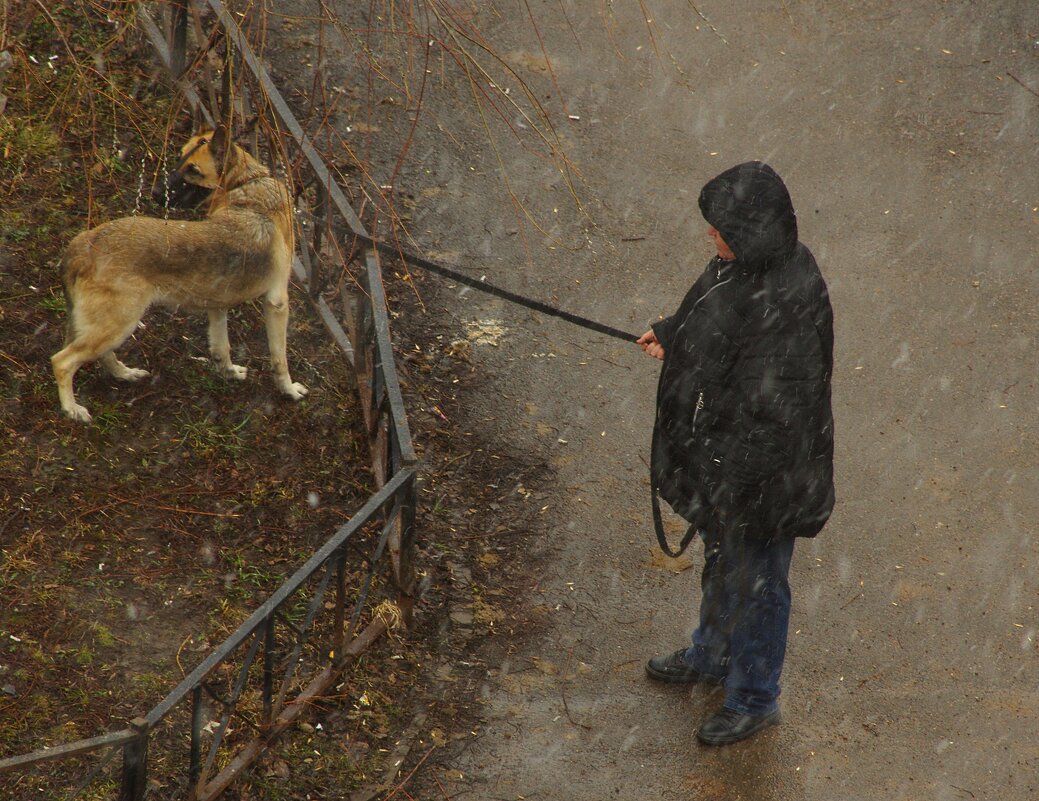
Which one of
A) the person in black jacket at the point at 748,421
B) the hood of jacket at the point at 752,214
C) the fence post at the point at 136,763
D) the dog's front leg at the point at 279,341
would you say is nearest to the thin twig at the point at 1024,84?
the person in black jacket at the point at 748,421

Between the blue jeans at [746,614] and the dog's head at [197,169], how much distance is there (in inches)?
122

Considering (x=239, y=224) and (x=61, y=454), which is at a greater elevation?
(x=239, y=224)

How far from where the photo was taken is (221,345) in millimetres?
6027

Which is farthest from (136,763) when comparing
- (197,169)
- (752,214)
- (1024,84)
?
(1024,84)

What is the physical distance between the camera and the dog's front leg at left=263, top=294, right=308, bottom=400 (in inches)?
229

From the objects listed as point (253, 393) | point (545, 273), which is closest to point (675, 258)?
point (545, 273)

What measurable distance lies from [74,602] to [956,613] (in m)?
4.19

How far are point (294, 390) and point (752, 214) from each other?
3099 mm

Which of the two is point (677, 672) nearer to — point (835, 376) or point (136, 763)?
point (136, 763)

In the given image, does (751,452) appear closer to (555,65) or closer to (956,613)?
(956,613)

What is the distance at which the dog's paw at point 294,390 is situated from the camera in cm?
612

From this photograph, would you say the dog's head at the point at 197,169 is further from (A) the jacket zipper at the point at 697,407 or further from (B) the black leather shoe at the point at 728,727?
(B) the black leather shoe at the point at 728,727

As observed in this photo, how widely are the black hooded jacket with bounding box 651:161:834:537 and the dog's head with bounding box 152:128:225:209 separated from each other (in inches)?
104

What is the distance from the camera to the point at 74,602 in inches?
191
